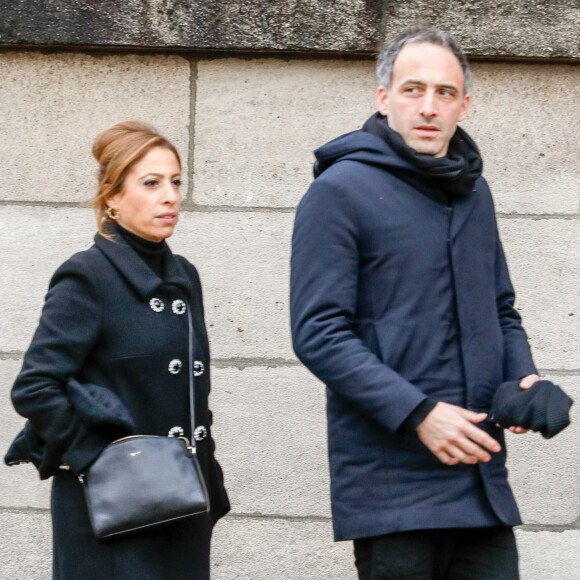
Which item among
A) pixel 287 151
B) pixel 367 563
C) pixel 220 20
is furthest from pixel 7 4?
pixel 367 563

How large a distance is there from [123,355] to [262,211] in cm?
154

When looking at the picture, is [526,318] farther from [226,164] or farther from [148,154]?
[148,154]

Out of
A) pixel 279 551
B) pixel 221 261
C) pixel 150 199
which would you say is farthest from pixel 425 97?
pixel 279 551

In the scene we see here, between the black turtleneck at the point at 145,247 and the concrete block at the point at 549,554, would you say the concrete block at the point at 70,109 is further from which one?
the concrete block at the point at 549,554

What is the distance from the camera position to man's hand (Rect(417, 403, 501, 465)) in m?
2.30

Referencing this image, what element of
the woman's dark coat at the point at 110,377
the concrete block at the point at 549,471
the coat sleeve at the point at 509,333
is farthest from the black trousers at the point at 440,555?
the concrete block at the point at 549,471

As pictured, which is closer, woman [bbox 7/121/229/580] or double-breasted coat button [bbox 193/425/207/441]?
woman [bbox 7/121/229/580]

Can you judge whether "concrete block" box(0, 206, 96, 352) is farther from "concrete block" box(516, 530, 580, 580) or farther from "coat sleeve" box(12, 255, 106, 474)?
"concrete block" box(516, 530, 580, 580)

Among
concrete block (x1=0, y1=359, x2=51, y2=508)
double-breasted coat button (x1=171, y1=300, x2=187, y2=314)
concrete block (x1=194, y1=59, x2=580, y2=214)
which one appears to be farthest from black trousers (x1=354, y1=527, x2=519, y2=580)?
concrete block (x1=0, y1=359, x2=51, y2=508)

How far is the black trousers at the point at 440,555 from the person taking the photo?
2.45m

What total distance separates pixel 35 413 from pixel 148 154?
30.4 inches

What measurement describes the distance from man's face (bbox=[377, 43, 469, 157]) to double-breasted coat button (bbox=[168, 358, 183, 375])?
84cm

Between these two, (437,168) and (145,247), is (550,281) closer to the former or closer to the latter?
(437,168)

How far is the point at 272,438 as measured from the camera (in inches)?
165
